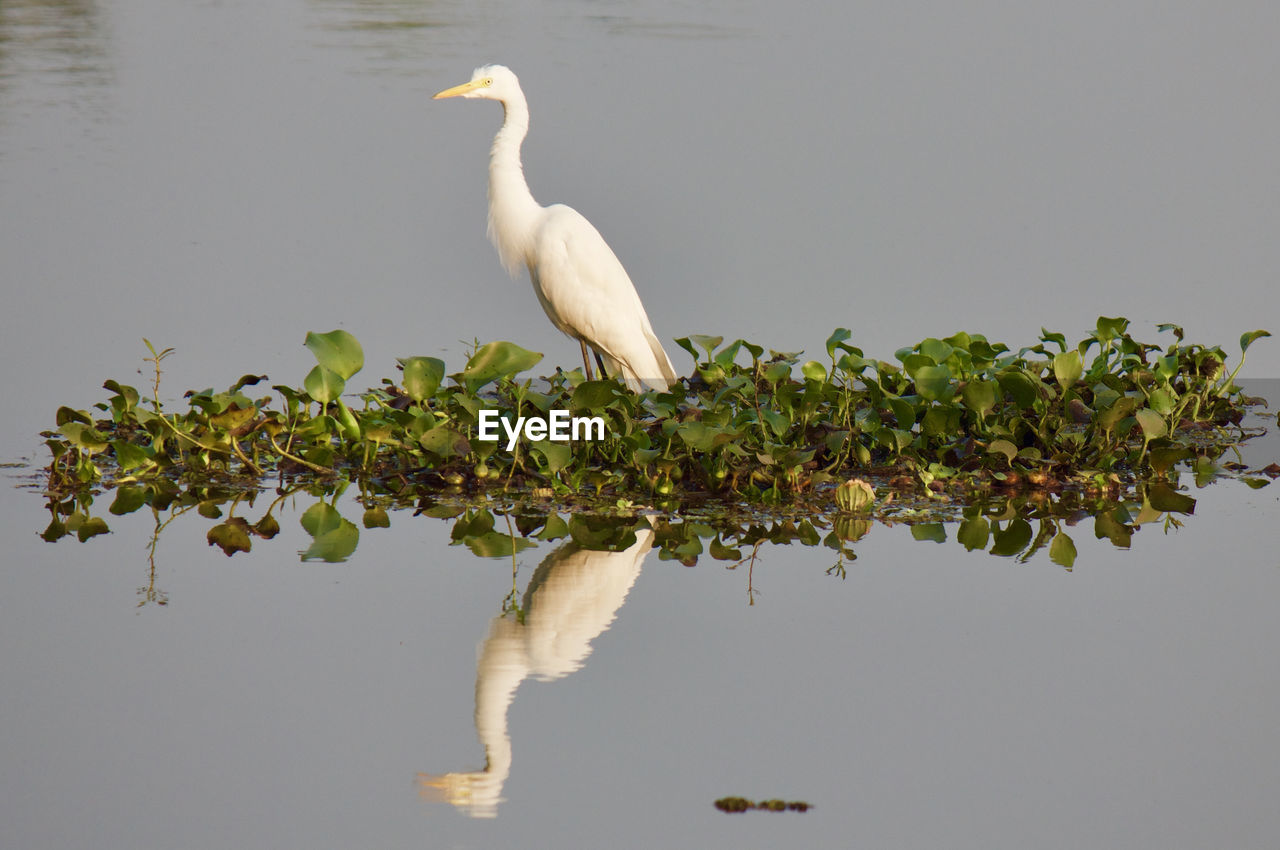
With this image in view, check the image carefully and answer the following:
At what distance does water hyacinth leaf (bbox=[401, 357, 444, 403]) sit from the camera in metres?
4.74

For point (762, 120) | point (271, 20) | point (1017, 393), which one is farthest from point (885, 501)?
point (271, 20)

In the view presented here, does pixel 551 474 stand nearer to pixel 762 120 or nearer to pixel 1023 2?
pixel 762 120

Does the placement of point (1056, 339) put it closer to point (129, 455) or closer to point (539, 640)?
point (539, 640)

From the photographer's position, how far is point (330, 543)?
4238mm

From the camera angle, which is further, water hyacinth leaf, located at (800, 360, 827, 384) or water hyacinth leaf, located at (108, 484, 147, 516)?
water hyacinth leaf, located at (800, 360, 827, 384)

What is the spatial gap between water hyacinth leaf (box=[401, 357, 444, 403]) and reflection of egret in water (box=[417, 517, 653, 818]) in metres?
0.85

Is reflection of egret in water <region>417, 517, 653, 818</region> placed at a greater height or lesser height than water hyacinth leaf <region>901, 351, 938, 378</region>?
lesser

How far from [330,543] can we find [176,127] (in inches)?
261

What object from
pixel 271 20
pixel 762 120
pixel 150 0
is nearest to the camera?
pixel 762 120

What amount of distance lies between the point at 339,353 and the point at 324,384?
0.11 meters

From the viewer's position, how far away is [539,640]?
3547 mm

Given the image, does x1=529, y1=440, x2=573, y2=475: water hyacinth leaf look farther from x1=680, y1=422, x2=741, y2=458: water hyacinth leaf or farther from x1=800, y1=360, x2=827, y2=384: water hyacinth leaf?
x1=800, y1=360, x2=827, y2=384: water hyacinth leaf

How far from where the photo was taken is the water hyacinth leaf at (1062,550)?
4.19 metres

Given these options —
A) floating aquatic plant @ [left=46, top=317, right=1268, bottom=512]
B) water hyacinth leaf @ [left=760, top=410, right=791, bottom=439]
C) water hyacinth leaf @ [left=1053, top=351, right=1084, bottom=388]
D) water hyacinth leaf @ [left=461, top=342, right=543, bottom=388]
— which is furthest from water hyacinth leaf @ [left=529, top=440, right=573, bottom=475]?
water hyacinth leaf @ [left=1053, top=351, right=1084, bottom=388]
